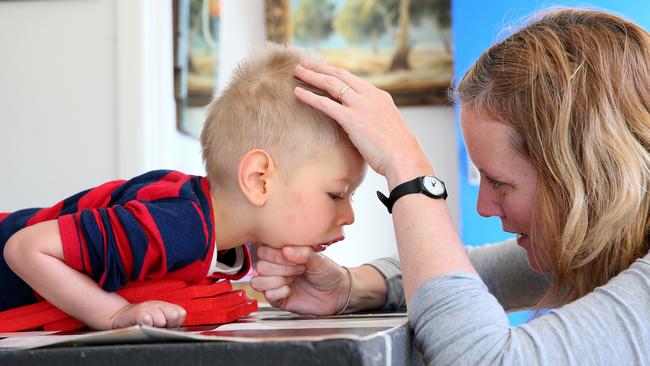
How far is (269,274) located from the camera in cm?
116

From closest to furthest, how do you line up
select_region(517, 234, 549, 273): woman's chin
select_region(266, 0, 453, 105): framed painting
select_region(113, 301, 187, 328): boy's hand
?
select_region(113, 301, 187, 328): boy's hand < select_region(517, 234, 549, 273): woman's chin < select_region(266, 0, 453, 105): framed painting

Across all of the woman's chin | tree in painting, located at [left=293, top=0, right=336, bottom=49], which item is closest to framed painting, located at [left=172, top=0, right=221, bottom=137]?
tree in painting, located at [left=293, top=0, right=336, bottom=49]

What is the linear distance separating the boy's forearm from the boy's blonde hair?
0.30m

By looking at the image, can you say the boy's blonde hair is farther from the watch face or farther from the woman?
the watch face

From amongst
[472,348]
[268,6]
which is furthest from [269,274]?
[268,6]

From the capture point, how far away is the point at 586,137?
1035mm

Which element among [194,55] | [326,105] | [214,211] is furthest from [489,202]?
[194,55]

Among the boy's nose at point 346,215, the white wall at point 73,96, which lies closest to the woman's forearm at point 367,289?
the boy's nose at point 346,215

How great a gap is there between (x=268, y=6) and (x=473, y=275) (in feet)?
8.71

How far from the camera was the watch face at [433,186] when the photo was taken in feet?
3.21

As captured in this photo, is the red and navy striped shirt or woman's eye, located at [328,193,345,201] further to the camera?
woman's eye, located at [328,193,345,201]

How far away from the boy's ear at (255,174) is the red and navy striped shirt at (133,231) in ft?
0.20

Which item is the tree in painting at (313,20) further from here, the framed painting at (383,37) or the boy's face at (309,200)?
the boy's face at (309,200)

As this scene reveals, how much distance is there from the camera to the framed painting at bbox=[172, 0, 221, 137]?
208cm
